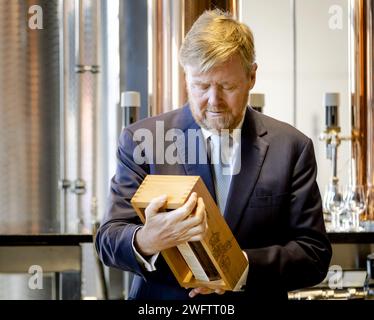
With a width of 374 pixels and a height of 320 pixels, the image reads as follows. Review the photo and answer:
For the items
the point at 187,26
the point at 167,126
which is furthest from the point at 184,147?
the point at 187,26

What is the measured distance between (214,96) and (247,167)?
0.43 ft

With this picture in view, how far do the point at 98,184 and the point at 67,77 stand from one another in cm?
28

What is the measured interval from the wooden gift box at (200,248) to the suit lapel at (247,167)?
0.29 ft

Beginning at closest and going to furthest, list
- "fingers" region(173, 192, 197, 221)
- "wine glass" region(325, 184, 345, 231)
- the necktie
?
1. "fingers" region(173, 192, 197, 221)
2. the necktie
3. "wine glass" region(325, 184, 345, 231)

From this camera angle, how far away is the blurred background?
5.89ft

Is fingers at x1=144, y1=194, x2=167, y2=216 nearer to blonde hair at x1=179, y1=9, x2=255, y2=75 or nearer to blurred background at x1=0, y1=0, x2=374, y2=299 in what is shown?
blonde hair at x1=179, y1=9, x2=255, y2=75

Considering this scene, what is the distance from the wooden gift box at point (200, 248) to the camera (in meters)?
1.01

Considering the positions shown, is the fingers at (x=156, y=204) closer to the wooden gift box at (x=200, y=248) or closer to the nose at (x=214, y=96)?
the wooden gift box at (x=200, y=248)

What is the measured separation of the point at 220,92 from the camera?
116 centimetres

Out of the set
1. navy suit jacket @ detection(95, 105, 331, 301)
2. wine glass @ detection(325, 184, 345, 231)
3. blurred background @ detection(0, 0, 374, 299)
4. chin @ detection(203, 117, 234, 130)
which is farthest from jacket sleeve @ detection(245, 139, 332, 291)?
wine glass @ detection(325, 184, 345, 231)

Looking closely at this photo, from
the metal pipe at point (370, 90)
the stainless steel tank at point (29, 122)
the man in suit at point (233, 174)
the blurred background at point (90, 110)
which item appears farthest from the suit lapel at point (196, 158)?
the metal pipe at point (370, 90)

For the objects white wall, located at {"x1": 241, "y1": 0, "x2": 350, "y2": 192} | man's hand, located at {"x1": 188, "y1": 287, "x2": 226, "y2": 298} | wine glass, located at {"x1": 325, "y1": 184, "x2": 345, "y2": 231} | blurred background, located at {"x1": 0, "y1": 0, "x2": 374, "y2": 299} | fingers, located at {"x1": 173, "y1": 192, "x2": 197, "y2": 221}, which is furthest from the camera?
white wall, located at {"x1": 241, "y1": 0, "x2": 350, "y2": 192}

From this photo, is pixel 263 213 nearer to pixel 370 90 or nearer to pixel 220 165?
pixel 220 165
